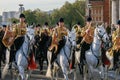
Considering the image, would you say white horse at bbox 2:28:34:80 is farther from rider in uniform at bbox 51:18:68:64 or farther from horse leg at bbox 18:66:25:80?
rider in uniform at bbox 51:18:68:64

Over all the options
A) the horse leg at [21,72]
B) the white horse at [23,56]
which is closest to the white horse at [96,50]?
the white horse at [23,56]

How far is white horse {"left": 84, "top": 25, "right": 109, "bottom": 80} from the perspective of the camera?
60.3ft

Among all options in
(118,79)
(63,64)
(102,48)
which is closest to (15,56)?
(63,64)

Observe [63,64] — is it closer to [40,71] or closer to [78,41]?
[78,41]

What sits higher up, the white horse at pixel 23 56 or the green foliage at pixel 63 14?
the green foliage at pixel 63 14

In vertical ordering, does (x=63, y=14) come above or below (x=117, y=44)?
above

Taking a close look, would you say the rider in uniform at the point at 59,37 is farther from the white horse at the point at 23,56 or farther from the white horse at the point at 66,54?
the white horse at the point at 23,56

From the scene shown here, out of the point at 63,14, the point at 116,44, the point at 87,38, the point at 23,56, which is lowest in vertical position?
the point at 23,56

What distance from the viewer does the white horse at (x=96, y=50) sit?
18375 mm

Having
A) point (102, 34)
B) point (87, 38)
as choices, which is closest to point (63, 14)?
point (87, 38)

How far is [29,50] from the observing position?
17812 mm

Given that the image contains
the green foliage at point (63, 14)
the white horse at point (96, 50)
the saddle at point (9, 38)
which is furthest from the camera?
the green foliage at point (63, 14)

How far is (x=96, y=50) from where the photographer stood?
61.4ft

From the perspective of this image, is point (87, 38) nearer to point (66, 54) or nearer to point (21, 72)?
point (66, 54)
